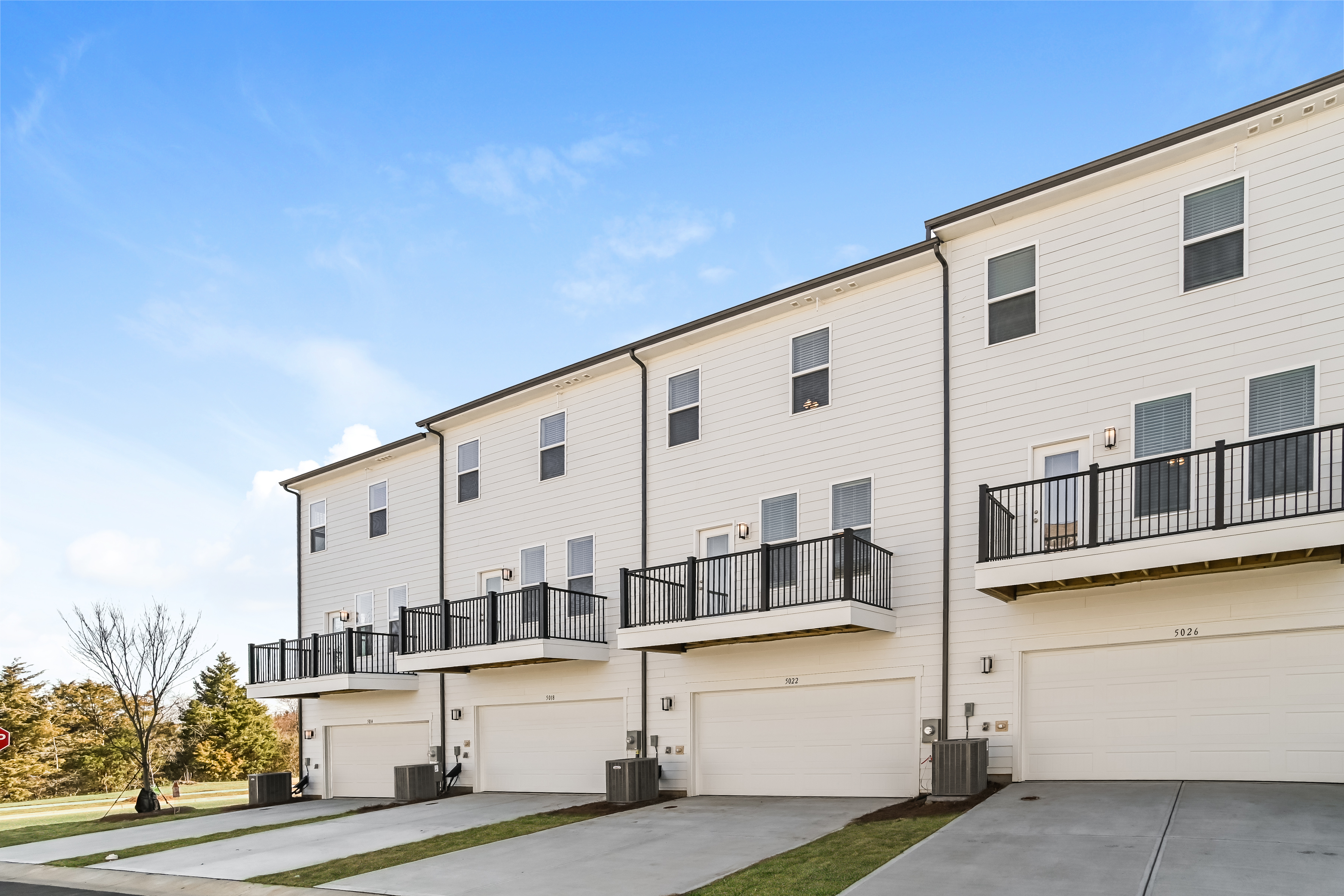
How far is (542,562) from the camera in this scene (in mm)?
18359

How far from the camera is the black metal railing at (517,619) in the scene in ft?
55.1

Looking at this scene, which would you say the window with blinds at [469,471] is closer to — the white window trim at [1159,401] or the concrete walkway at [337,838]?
the concrete walkway at [337,838]

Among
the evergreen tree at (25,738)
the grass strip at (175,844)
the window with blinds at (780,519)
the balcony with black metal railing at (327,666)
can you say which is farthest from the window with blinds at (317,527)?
the evergreen tree at (25,738)

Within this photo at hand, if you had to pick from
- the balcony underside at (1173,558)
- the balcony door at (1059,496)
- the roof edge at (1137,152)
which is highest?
the roof edge at (1137,152)

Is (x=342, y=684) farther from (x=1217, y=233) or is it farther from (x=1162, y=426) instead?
(x=1217, y=233)

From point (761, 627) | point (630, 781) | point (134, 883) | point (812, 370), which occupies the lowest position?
point (134, 883)

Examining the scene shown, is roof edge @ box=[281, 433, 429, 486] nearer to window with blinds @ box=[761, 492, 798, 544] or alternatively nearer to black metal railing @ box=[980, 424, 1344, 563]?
window with blinds @ box=[761, 492, 798, 544]

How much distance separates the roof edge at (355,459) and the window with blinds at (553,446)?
350 cm

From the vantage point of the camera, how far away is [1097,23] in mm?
14531

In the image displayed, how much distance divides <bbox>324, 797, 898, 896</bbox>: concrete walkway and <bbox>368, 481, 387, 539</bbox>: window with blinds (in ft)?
34.7

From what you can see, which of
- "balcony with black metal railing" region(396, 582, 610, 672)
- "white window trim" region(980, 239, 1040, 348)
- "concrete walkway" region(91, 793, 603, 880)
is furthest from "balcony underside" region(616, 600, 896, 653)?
"white window trim" region(980, 239, 1040, 348)

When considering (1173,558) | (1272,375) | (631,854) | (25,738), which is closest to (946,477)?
(1173,558)

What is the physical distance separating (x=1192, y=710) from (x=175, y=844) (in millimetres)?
14751

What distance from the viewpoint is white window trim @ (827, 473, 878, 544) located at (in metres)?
13.8
